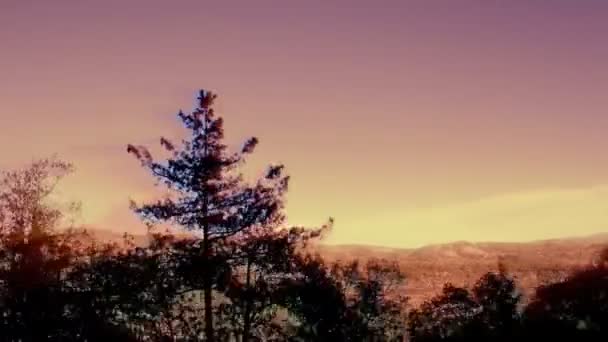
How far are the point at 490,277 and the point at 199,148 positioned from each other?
123ft

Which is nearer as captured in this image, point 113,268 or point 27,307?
point 27,307

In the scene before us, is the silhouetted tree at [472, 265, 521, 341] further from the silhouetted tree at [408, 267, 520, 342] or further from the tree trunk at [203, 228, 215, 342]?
the tree trunk at [203, 228, 215, 342]

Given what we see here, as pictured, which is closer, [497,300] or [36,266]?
[36,266]

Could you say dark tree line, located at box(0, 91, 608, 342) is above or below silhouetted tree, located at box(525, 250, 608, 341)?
above

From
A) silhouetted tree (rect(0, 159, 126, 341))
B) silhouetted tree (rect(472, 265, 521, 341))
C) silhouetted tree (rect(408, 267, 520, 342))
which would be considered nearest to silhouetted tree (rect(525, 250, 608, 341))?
silhouetted tree (rect(472, 265, 521, 341))

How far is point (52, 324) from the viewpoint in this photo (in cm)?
2242

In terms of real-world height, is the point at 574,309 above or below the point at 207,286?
below

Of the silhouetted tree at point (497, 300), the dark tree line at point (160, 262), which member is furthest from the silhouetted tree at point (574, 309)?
the dark tree line at point (160, 262)

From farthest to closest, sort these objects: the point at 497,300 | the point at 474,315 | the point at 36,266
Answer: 1. the point at 474,315
2. the point at 497,300
3. the point at 36,266

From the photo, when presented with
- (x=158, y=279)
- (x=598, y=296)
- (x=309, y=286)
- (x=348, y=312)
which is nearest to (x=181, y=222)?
(x=158, y=279)

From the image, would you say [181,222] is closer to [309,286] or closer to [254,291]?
[254,291]

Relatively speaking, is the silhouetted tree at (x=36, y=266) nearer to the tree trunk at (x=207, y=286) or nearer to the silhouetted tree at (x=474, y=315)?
the tree trunk at (x=207, y=286)

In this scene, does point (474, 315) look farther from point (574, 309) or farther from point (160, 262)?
point (160, 262)

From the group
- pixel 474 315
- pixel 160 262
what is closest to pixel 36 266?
pixel 160 262
